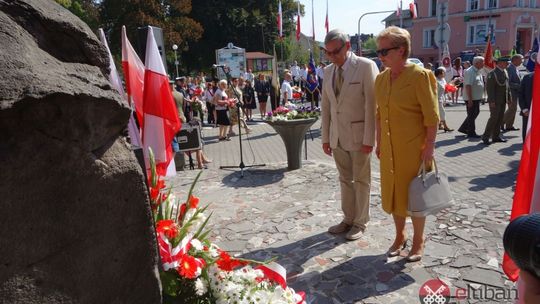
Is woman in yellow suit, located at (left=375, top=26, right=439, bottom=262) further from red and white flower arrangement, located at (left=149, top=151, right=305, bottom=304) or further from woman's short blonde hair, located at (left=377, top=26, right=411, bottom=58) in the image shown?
red and white flower arrangement, located at (left=149, top=151, right=305, bottom=304)

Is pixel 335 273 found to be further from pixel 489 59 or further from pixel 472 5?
pixel 472 5

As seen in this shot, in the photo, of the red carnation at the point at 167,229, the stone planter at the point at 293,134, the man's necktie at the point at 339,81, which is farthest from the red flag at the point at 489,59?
the red carnation at the point at 167,229

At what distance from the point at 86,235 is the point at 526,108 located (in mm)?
7917

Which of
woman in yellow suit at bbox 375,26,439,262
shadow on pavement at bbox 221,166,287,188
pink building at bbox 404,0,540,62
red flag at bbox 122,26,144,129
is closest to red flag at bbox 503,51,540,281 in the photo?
woman in yellow suit at bbox 375,26,439,262

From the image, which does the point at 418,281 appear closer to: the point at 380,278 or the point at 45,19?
the point at 380,278

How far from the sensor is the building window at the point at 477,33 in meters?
46.3

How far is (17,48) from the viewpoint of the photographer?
1.49 metres

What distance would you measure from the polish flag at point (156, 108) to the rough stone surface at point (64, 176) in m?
1.46

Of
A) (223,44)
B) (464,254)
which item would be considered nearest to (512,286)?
(464,254)

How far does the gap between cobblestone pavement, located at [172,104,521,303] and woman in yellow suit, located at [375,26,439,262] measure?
1.29ft

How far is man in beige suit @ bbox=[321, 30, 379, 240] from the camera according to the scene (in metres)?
3.76

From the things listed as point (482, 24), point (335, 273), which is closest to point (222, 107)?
point (335, 273)

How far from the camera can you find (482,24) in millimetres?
46344

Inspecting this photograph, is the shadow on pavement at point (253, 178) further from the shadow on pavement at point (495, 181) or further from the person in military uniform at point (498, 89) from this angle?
the person in military uniform at point (498, 89)
